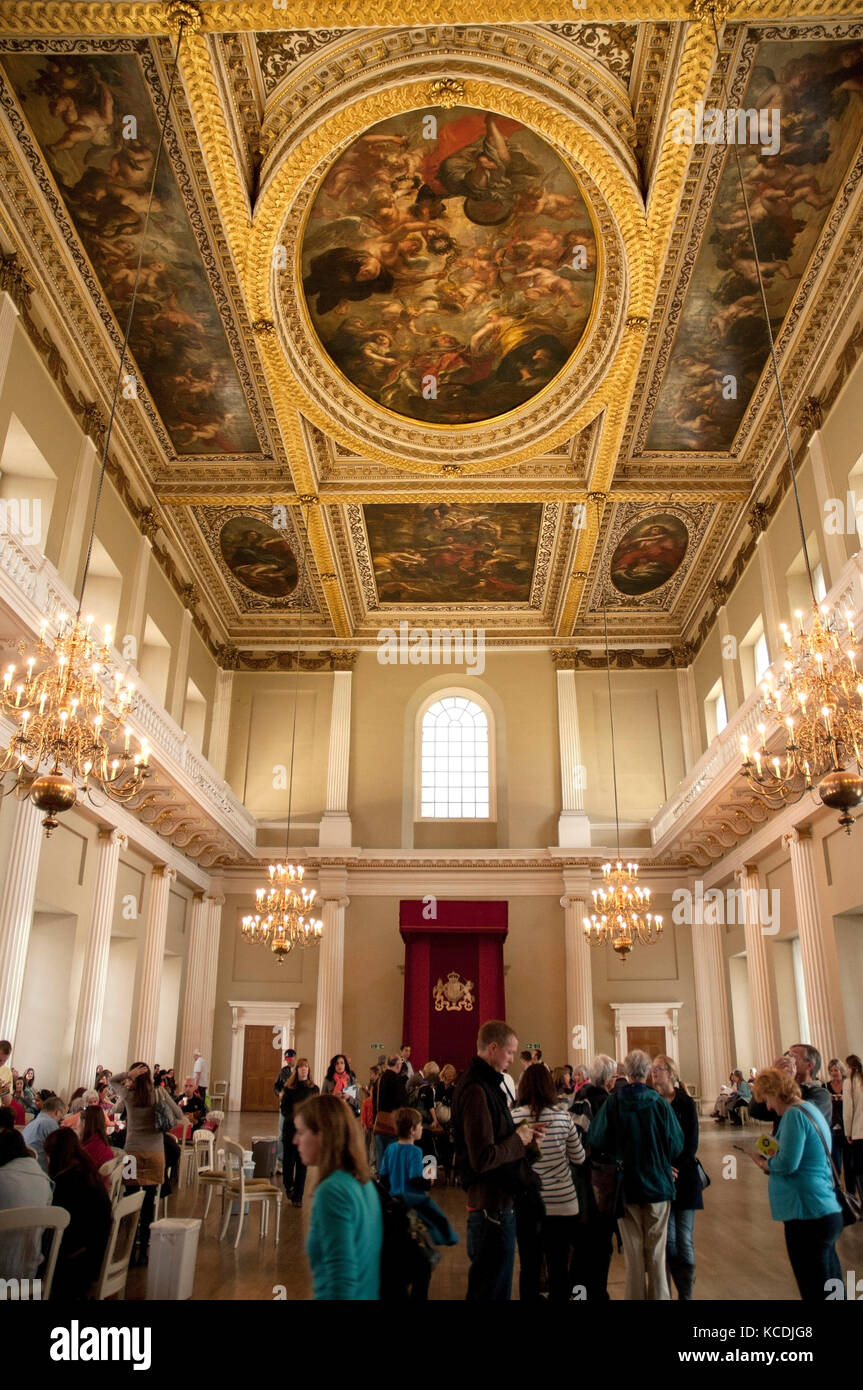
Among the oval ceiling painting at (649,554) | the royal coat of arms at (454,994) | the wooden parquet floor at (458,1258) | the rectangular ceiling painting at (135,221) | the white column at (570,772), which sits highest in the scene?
the oval ceiling painting at (649,554)

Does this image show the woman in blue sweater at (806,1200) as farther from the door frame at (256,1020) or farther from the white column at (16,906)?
the door frame at (256,1020)

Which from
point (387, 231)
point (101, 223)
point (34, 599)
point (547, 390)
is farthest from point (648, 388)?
point (34, 599)

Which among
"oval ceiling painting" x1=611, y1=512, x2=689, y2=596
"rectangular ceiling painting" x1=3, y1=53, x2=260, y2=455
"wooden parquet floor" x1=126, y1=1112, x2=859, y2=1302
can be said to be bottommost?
"wooden parquet floor" x1=126, y1=1112, x2=859, y2=1302

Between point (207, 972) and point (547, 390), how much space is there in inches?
502

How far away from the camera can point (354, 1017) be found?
59.6 feet

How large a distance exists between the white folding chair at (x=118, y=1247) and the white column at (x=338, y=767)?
13.7m

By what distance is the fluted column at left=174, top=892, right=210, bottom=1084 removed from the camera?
17.6 metres

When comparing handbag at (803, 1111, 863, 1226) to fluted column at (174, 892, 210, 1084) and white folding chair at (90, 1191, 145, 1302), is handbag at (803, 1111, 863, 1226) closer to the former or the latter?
white folding chair at (90, 1191, 145, 1302)

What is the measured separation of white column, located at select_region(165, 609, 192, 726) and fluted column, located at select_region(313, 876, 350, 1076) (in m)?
4.79

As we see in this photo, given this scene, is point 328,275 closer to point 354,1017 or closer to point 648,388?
point 648,388

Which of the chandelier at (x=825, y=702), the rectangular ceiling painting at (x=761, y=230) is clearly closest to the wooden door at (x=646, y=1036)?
the rectangular ceiling painting at (x=761, y=230)

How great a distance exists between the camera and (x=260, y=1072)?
59.2 feet

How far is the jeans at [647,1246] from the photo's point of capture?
4902 millimetres

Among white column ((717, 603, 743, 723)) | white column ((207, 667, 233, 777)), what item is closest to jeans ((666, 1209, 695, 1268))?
white column ((717, 603, 743, 723))
